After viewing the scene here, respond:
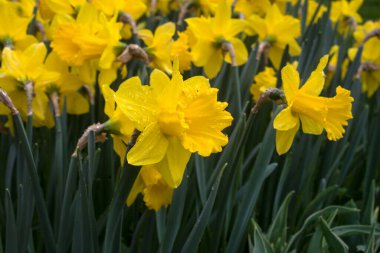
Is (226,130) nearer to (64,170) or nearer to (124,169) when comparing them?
(64,170)

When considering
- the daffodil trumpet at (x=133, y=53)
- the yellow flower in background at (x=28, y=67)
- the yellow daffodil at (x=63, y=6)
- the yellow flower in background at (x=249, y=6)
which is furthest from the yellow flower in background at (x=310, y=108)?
the yellow flower in background at (x=249, y=6)

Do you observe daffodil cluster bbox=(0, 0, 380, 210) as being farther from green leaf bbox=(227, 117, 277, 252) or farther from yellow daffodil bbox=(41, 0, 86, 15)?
green leaf bbox=(227, 117, 277, 252)

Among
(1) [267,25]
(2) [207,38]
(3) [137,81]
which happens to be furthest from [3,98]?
(1) [267,25]

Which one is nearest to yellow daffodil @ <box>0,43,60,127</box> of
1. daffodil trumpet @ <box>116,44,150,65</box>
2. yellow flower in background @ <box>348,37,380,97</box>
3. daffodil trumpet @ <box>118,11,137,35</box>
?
daffodil trumpet @ <box>116,44,150,65</box>

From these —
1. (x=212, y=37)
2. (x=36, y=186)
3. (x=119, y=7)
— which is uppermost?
(x=119, y=7)

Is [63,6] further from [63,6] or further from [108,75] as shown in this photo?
[108,75]

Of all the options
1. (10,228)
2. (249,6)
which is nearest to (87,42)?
(10,228)
